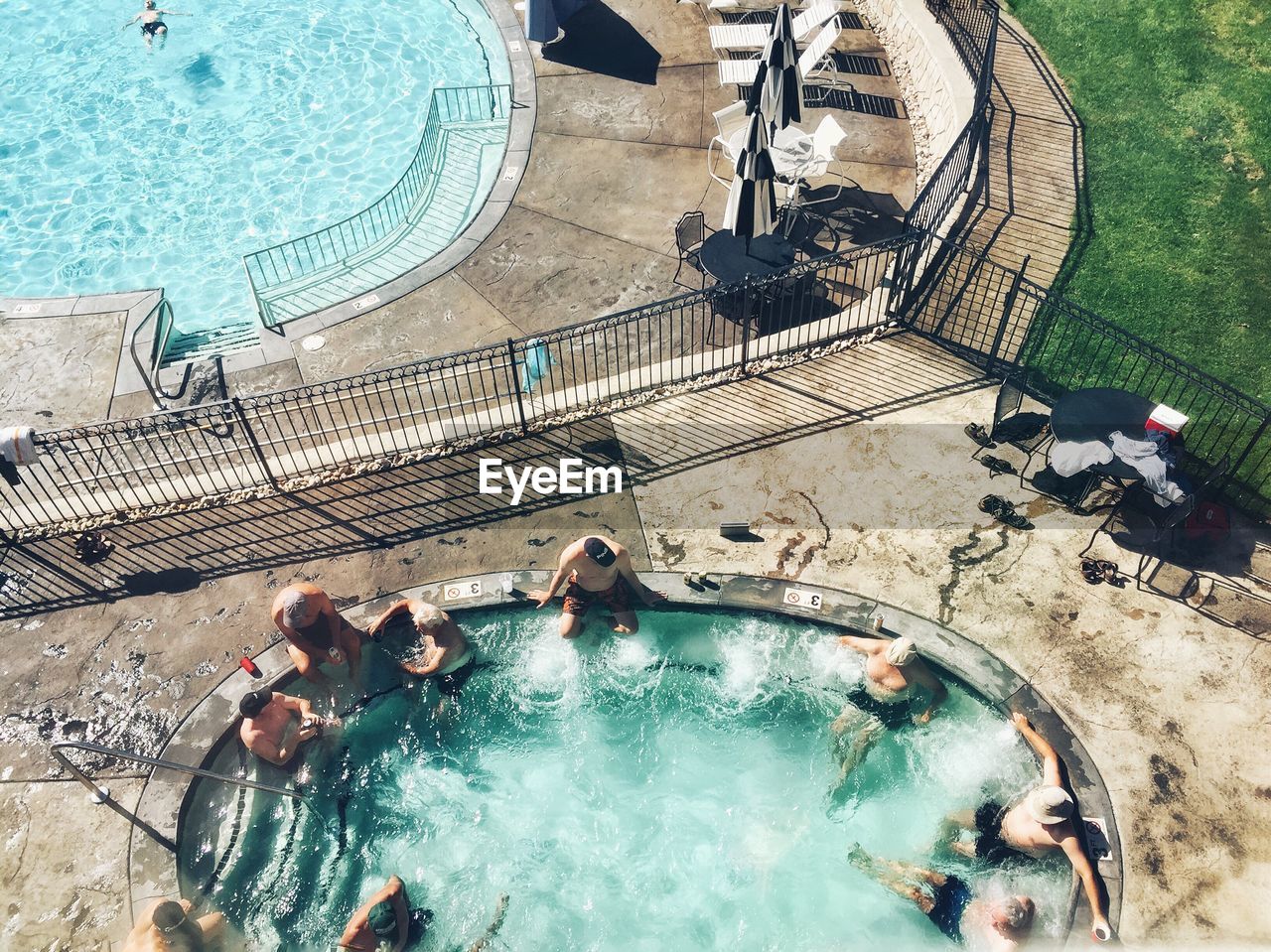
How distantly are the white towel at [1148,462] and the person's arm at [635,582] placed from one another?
5807 millimetres

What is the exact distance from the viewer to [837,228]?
56.2 ft

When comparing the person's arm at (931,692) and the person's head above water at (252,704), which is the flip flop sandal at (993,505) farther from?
the person's head above water at (252,704)

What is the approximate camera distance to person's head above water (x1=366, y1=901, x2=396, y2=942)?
9.65 meters

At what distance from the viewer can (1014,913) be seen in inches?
361

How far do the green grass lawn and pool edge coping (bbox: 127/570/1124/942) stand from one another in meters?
6.35

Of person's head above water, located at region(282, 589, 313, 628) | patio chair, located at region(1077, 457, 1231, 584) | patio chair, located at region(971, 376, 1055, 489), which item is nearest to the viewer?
person's head above water, located at region(282, 589, 313, 628)

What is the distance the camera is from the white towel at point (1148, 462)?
1131 cm

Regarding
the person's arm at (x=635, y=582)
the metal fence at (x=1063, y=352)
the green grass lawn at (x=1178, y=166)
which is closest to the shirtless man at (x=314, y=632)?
the person's arm at (x=635, y=582)

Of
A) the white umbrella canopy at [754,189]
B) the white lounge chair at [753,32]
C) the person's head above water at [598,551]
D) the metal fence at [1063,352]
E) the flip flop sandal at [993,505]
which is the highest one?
the white lounge chair at [753,32]

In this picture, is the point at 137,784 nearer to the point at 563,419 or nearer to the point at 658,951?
the point at 658,951

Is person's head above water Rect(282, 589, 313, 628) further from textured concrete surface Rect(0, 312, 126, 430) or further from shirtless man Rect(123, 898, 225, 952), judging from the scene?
textured concrete surface Rect(0, 312, 126, 430)

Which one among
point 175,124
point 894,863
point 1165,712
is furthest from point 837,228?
point 175,124

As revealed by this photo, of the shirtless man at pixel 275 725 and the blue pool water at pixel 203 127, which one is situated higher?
the blue pool water at pixel 203 127

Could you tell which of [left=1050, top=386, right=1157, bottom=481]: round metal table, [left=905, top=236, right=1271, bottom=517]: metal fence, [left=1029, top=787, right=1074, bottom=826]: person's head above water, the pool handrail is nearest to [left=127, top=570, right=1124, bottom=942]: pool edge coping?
[left=1029, top=787, right=1074, bottom=826]: person's head above water
